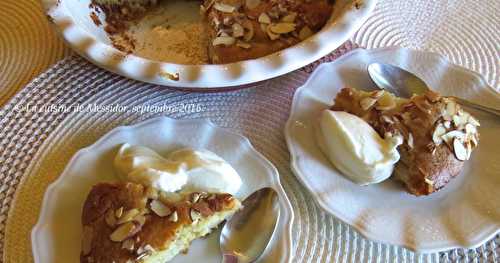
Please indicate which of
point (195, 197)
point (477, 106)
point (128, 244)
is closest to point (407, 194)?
point (477, 106)

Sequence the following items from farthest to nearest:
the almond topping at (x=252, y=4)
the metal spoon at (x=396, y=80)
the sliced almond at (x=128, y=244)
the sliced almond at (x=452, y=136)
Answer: the almond topping at (x=252, y=4) → the metal spoon at (x=396, y=80) → the sliced almond at (x=452, y=136) → the sliced almond at (x=128, y=244)

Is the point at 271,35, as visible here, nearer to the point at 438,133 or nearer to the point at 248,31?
the point at 248,31

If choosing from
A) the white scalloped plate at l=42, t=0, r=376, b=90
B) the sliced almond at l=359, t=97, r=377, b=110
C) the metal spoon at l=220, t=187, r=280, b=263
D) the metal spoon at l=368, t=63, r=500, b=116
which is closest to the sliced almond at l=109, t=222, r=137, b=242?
the metal spoon at l=220, t=187, r=280, b=263

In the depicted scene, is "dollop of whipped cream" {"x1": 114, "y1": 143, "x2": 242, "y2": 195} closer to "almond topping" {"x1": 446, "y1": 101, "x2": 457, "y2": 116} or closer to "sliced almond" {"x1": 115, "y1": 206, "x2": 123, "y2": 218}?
"sliced almond" {"x1": 115, "y1": 206, "x2": 123, "y2": 218}

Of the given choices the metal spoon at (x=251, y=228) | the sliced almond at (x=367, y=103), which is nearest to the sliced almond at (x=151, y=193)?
the metal spoon at (x=251, y=228)

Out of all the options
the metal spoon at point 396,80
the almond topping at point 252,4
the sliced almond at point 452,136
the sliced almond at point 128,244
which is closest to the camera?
the sliced almond at point 128,244

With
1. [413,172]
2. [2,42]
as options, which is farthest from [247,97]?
[2,42]

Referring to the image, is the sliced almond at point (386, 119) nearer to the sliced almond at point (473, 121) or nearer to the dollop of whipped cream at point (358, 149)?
the dollop of whipped cream at point (358, 149)
